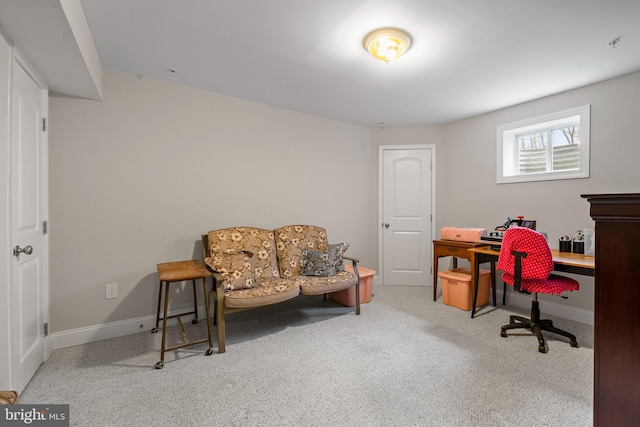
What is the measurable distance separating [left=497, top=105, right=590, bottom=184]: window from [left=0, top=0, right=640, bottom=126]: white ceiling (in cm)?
32

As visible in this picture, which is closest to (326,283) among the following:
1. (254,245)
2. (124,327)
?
(254,245)

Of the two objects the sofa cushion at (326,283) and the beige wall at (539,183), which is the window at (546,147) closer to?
the beige wall at (539,183)

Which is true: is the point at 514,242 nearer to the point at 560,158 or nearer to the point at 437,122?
the point at 560,158

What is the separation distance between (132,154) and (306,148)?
1960 mm

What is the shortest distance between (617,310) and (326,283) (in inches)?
89.3

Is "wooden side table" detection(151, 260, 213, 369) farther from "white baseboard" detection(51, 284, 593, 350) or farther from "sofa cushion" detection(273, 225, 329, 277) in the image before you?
"sofa cushion" detection(273, 225, 329, 277)

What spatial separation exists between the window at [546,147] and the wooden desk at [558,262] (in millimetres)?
885

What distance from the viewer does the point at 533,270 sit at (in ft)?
8.12

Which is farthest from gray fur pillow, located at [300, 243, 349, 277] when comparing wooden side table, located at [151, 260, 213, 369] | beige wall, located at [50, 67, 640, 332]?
wooden side table, located at [151, 260, 213, 369]

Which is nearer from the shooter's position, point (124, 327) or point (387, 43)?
point (387, 43)

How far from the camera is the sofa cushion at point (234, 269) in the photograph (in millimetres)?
2590

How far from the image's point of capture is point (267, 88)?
3045mm

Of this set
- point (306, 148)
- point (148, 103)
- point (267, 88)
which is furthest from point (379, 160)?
point (148, 103)

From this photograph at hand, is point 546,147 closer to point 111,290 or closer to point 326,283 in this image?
point 326,283
